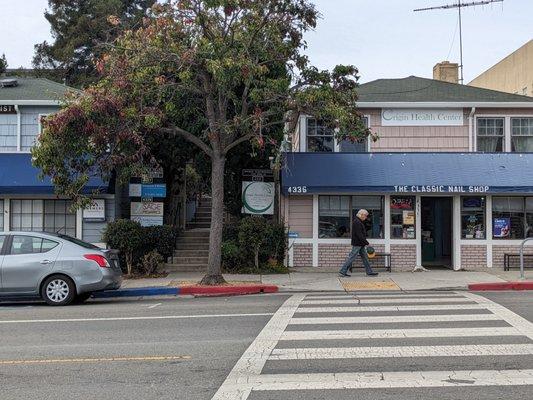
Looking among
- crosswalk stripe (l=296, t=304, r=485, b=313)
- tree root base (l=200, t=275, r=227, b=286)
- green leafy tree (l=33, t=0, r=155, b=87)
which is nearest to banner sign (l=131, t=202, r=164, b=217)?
tree root base (l=200, t=275, r=227, b=286)

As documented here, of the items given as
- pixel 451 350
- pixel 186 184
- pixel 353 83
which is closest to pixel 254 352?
pixel 451 350

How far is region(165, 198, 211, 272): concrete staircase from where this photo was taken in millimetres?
17812

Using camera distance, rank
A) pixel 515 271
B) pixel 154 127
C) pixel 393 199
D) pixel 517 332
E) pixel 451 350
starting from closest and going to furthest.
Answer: pixel 451 350 → pixel 517 332 → pixel 154 127 → pixel 515 271 → pixel 393 199

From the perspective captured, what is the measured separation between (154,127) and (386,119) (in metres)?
7.61

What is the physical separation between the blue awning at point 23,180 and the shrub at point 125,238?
1.19 meters

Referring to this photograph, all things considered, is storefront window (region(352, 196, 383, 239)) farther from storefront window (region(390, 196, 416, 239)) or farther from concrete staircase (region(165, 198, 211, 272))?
concrete staircase (region(165, 198, 211, 272))

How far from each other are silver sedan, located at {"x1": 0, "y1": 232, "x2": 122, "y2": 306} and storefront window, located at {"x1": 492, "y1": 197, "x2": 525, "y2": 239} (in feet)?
36.6

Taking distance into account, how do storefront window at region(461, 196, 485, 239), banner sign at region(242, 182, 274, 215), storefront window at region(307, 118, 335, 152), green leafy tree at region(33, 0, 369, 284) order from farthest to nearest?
storefront window at region(307, 118, 335, 152) < banner sign at region(242, 182, 274, 215) < storefront window at region(461, 196, 485, 239) < green leafy tree at region(33, 0, 369, 284)

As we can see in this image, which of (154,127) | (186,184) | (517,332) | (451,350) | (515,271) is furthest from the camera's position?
(186,184)

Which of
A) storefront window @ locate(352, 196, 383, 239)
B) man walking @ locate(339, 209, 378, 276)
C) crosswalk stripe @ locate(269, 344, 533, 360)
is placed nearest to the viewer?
crosswalk stripe @ locate(269, 344, 533, 360)

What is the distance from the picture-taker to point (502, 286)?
1420 cm

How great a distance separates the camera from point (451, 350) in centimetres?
736

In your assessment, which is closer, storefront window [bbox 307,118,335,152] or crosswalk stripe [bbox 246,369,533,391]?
crosswalk stripe [bbox 246,369,533,391]

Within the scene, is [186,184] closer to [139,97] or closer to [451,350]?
[139,97]
